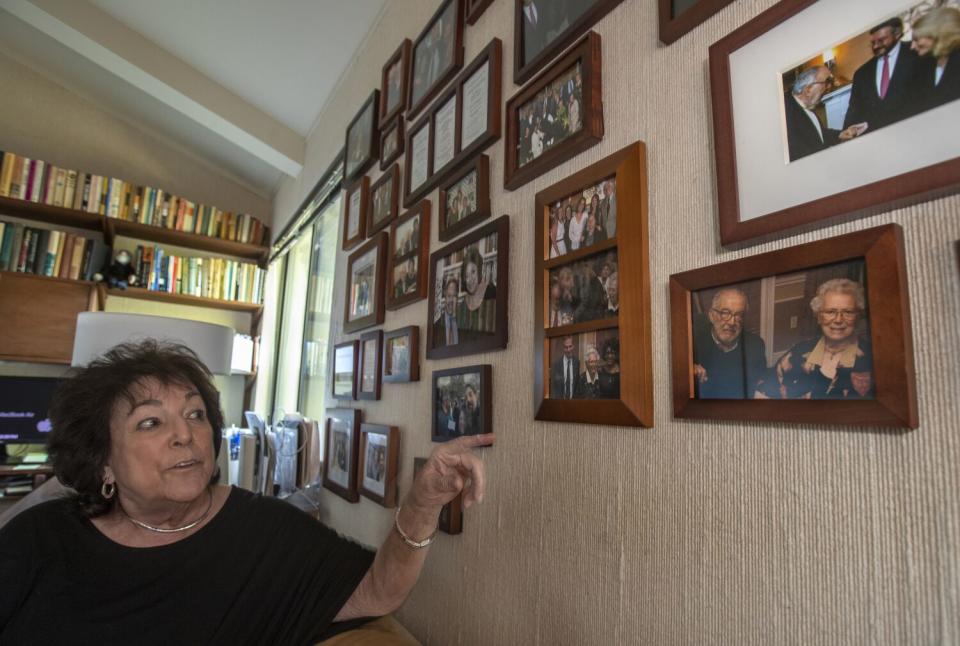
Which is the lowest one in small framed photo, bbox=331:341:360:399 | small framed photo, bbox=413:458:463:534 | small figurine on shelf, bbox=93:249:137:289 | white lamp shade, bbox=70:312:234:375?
small framed photo, bbox=413:458:463:534

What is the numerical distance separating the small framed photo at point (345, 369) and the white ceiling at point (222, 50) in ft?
4.56

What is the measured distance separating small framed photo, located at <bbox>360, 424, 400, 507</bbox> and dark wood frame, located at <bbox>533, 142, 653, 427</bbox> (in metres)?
0.70

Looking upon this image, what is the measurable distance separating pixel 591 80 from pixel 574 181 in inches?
7.1

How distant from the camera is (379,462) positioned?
1.56 m

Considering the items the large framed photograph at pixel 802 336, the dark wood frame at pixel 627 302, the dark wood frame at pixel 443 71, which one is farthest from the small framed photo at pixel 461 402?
the dark wood frame at pixel 443 71

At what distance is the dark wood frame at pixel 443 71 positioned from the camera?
1398 millimetres

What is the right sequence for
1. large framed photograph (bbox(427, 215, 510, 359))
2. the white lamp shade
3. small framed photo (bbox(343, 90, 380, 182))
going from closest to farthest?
large framed photograph (bbox(427, 215, 510, 359))
small framed photo (bbox(343, 90, 380, 182))
the white lamp shade

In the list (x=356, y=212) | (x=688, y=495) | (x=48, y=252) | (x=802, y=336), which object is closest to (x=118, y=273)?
(x=48, y=252)

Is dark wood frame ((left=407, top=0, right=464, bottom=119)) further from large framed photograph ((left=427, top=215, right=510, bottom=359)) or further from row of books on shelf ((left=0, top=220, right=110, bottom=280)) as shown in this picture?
row of books on shelf ((left=0, top=220, right=110, bottom=280))

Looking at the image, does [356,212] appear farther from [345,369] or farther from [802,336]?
[802,336]

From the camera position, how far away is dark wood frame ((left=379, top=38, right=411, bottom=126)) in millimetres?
1728

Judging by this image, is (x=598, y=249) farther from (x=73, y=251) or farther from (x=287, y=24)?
(x=73, y=251)

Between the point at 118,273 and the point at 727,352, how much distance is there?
13.2 ft

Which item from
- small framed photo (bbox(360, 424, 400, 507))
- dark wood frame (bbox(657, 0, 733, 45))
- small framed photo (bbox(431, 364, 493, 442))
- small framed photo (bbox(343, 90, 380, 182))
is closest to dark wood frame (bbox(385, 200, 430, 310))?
small framed photo (bbox(431, 364, 493, 442))
